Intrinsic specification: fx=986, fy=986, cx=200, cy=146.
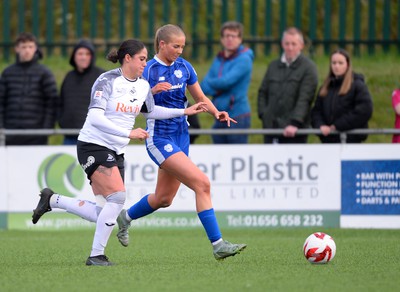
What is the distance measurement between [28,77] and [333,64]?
421 centimetres

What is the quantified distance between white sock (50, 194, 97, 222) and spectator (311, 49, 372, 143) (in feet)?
15.8

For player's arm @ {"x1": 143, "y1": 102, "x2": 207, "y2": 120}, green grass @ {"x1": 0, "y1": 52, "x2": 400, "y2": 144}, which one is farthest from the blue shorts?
green grass @ {"x1": 0, "y1": 52, "x2": 400, "y2": 144}

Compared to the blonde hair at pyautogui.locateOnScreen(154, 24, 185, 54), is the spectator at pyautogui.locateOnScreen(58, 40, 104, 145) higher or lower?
lower

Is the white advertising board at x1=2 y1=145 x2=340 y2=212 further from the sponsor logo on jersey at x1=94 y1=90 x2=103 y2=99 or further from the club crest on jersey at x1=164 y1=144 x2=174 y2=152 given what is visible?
the sponsor logo on jersey at x1=94 y1=90 x2=103 y2=99

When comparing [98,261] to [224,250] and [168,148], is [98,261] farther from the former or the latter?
[168,148]

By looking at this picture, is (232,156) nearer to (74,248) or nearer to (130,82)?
(74,248)

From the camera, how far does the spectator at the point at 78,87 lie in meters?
13.5

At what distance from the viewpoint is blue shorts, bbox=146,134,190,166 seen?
9094 mm

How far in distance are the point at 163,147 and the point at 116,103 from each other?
79 cm

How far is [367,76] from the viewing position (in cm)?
1731

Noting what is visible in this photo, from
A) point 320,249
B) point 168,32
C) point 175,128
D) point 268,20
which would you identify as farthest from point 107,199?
point 268,20

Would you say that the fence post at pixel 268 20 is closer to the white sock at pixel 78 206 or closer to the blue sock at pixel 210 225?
the blue sock at pixel 210 225

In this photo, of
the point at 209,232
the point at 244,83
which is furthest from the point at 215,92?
the point at 209,232

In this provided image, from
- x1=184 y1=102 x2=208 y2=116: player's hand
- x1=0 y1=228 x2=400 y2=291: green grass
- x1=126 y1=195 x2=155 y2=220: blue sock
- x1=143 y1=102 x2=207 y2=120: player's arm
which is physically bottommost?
Answer: x1=0 y1=228 x2=400 y2=291: green grass
